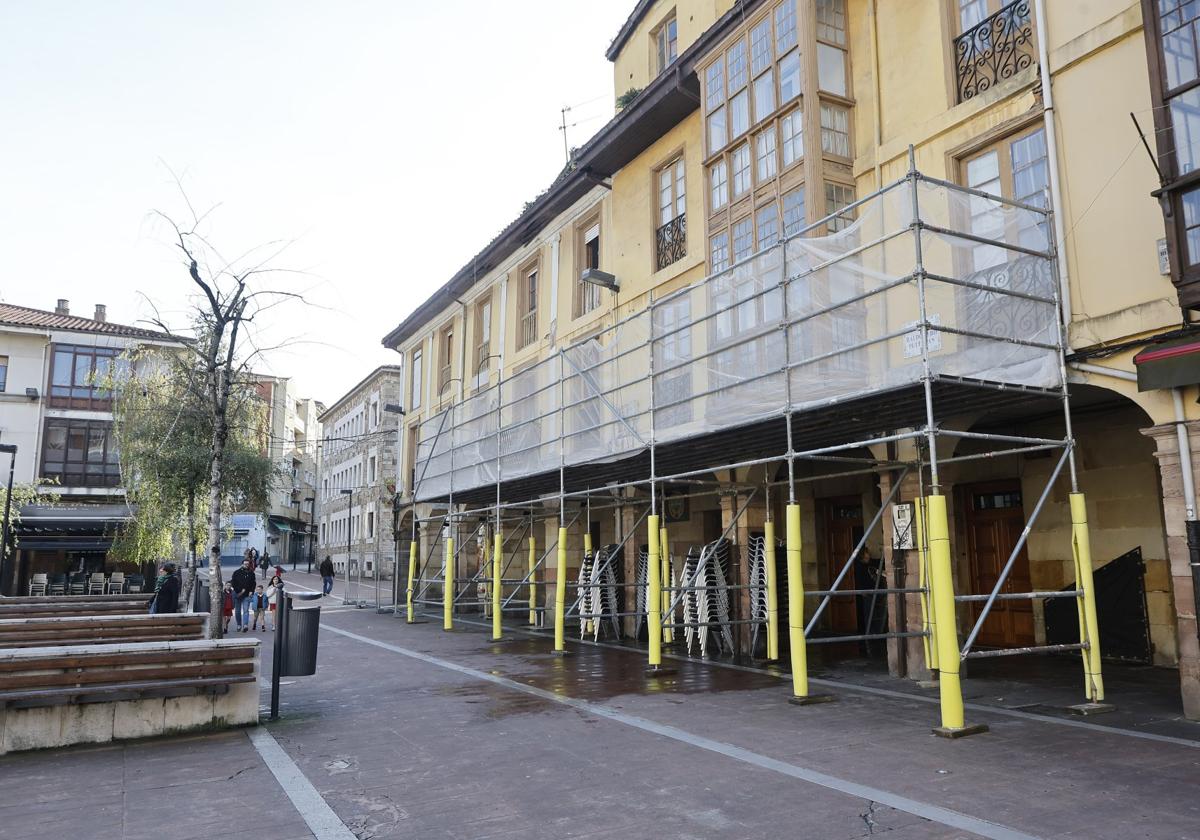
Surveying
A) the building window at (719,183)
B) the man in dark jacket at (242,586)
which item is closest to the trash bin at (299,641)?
the building window at (719,183)

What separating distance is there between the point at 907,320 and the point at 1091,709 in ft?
14.9

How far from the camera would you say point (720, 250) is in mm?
13859

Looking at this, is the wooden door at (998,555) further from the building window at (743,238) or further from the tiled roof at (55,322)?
the tiled roof at (55,322)

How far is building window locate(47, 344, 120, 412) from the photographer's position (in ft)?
113

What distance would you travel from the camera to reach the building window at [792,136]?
1217 cm

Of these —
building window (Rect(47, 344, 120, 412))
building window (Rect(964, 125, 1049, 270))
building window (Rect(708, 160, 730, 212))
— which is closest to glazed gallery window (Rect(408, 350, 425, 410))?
building window (Rect(47, 344, 120, 412))

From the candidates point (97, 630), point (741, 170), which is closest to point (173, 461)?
point (97, 630)

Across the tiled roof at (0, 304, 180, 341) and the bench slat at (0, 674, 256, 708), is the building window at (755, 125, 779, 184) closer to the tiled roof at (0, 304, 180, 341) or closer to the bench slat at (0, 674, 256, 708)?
the bench slat at (0, 674, 256, 708)

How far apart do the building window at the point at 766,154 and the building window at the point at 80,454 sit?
30.3 meters

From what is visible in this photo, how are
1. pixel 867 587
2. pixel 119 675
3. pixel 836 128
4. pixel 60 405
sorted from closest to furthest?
1. pixel 119 675
2. pixel 836 128
3. pixel 867 587
4. pixel 60 405

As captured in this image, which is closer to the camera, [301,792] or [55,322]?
[301,792]

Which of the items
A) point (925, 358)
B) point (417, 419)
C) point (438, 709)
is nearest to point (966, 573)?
point (925, 358)

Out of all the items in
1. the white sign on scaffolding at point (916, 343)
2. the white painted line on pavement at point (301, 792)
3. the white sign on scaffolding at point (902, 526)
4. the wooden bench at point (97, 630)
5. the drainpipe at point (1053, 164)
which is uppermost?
the drainpipe at point (1053, 164)

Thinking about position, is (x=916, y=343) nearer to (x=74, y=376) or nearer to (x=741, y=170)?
(x=741, y=170)
